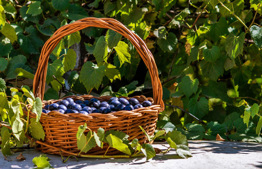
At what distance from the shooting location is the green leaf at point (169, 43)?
179 cm

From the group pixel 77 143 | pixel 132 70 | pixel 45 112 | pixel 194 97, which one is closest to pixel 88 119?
pixel 77 143

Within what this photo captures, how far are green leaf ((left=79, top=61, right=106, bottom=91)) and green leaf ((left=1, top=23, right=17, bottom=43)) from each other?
1.48 ft

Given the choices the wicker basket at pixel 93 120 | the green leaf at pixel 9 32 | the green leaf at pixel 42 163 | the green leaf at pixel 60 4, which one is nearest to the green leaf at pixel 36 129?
the wicker basket at pixel 93 120

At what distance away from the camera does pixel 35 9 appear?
5.72 feet

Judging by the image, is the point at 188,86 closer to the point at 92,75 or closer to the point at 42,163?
the point at 92,75

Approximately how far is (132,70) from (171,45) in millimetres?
278

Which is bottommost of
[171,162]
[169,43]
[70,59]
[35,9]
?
[171,162]

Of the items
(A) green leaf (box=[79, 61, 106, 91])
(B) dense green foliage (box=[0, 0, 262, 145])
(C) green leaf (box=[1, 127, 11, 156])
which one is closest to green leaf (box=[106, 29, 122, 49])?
(B) dense green foliage (box=[0, 0, 262, 145])

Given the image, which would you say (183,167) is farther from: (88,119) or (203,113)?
(203,113)

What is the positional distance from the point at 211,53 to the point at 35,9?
926 mm

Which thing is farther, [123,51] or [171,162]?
[123,51]

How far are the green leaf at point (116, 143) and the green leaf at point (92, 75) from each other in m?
0.46

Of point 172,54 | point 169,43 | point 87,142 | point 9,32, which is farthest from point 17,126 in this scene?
point 172,54

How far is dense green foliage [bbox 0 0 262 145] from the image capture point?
5.08 ft
